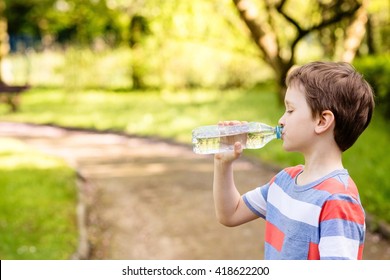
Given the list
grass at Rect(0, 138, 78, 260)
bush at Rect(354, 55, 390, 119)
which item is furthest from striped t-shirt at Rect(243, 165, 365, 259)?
bush at Rect(354, 55, 390, 119)

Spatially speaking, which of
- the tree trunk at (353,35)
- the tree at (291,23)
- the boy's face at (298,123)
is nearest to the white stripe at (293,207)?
the boy's face at (298,123)

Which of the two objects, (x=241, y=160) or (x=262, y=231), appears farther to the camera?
(x=241, y=160)

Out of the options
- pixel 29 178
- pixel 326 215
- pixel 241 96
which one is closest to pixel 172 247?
pixel 29 178

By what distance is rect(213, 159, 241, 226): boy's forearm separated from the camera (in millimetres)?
2012

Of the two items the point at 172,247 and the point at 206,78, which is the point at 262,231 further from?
the point at 206,78

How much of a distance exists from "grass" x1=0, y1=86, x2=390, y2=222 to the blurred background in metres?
0.03

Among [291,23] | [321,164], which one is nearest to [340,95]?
[321,164]

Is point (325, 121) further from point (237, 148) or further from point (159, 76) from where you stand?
point (159, 76)

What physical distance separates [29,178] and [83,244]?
2.21 m

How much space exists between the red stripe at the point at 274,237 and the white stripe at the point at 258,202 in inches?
5.4

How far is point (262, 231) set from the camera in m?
5.95

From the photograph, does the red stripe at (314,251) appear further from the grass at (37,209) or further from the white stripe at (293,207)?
the grass at (37,209)

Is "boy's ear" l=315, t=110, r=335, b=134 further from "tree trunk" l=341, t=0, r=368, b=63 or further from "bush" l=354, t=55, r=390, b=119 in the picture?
"tree trunk" l=341, t=0, r=368, b=63

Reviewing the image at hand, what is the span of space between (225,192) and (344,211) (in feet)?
1.68
